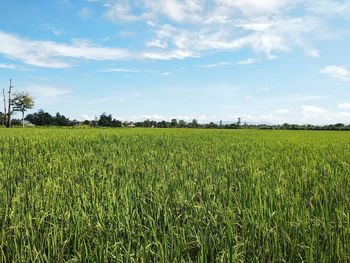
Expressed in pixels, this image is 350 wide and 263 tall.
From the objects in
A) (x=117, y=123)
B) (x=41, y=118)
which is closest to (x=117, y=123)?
(x=117, y=123)

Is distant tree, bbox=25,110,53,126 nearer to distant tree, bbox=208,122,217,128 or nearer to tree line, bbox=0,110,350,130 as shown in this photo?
tree line, bbox=0,110,350,130

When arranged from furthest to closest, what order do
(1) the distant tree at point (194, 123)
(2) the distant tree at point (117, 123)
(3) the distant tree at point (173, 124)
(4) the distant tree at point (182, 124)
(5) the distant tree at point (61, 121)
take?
1. (5) the distant tree at point (61, 121)
2. (2) the distant tree at point (117, 123)
3. (3) the distant tree at point (173, 124)
4. (4) the distant tree at point (182, 124)
5. (1) the distant tree at point (194, 123)

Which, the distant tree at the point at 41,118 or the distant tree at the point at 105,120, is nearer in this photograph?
the distant tree at the point at 105,120

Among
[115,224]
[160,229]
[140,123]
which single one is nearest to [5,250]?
Result: [115,224]

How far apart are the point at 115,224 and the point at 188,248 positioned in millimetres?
703

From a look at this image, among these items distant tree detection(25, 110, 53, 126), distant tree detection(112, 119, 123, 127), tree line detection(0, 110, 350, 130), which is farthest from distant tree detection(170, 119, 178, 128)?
distant tree detection(25, 110, 53, 126)

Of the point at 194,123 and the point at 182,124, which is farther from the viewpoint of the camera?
the point at 194,123

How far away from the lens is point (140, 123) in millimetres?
69312

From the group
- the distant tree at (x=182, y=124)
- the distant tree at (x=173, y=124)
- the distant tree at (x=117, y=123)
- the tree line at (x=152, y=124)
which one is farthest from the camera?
the distant tree at (x=117, y=123)

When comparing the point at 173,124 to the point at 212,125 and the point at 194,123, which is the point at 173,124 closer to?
the point at 194,123

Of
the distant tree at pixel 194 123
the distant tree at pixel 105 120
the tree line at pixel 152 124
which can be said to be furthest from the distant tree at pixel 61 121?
the distant tree at pixel 194 123

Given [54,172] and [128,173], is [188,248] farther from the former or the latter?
[54,172]

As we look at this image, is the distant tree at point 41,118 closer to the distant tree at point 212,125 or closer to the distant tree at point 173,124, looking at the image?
the distant tree at point 173,124

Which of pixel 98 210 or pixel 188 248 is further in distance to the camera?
pixel 98 210
